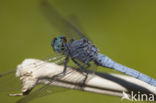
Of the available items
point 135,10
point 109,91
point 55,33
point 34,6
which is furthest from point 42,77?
point 135,10

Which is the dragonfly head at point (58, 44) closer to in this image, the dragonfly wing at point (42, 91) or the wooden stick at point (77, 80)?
the wooden stick at point (77, 80)

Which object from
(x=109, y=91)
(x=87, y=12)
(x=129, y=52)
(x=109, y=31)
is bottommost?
(x=109, y=91)

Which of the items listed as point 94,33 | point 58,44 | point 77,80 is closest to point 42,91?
point 77,80

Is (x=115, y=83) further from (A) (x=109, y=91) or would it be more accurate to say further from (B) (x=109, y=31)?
(B) (x=109, y=31)

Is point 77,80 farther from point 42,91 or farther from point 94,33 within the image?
point 94,33

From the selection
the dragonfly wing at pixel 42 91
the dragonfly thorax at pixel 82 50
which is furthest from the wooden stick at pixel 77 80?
the dragonfly thorax at pixel 82 50

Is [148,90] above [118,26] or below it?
below
